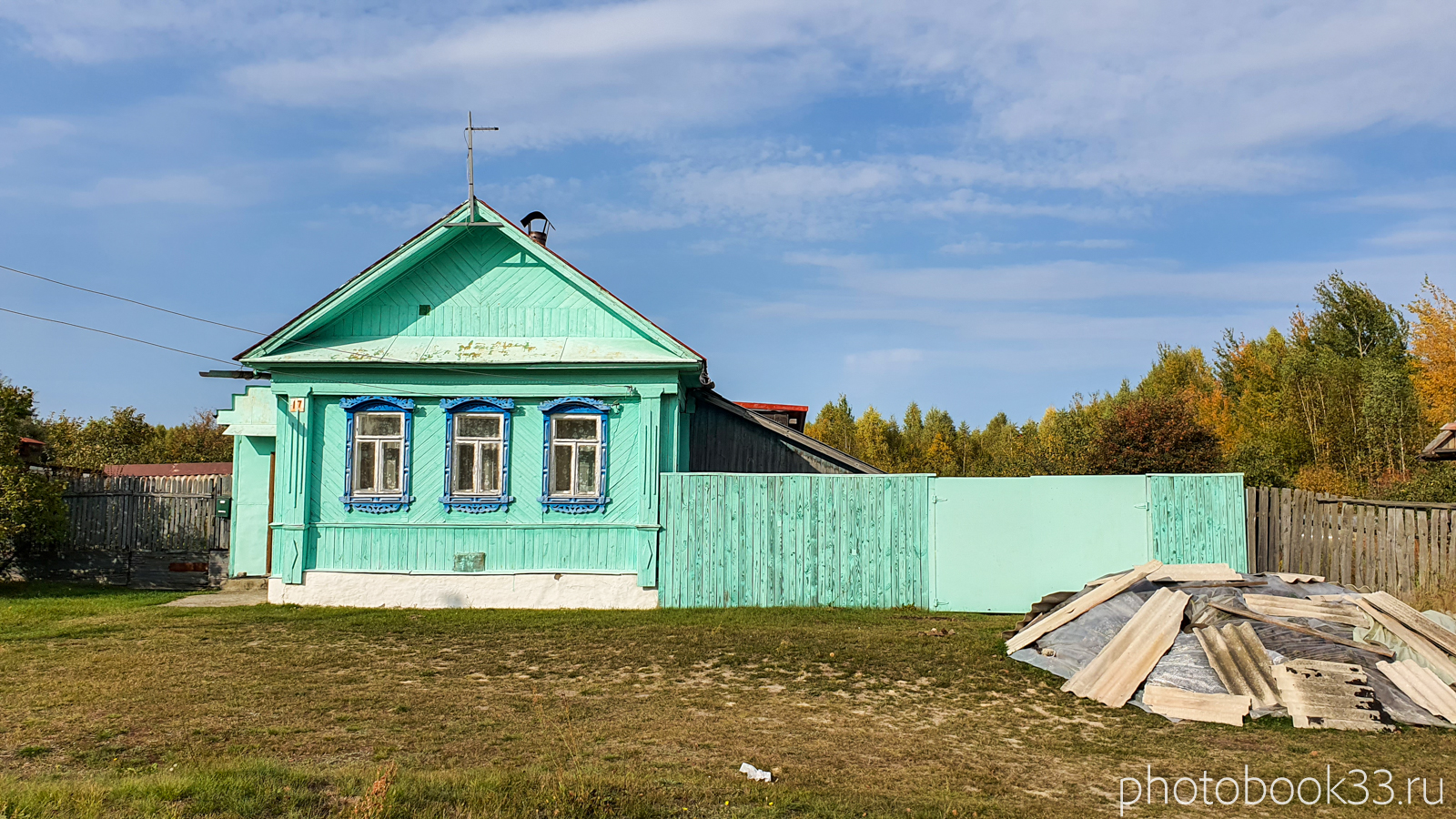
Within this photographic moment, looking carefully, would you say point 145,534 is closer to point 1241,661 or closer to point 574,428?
point 574,428

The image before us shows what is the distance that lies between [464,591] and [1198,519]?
418 inches

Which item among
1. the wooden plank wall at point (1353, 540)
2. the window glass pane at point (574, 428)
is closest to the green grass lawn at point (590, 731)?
the window glass pane at point (574, 428)

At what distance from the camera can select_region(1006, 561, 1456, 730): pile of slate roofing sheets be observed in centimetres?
757

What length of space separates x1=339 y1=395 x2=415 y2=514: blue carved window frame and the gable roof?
0.66 meters

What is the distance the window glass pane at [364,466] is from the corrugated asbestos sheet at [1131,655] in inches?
413

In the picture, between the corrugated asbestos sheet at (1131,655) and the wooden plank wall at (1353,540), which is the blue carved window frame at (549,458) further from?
the wooden plank wall at (1353,540)

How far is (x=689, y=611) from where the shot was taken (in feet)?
44.4

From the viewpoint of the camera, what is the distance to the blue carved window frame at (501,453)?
46.8 ft

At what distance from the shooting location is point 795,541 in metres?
13.8

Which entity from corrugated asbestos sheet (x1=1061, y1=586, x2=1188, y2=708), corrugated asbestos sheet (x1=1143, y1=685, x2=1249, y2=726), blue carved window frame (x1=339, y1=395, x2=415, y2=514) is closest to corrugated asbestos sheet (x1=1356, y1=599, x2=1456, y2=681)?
corrugated asbestos sheet (x1=1061, y1=586, x2=1188, y2=708)

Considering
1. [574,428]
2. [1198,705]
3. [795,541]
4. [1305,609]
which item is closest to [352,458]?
[574,428]

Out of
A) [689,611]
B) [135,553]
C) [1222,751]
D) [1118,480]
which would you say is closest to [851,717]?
[1222,751]

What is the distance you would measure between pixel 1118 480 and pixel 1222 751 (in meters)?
6.74

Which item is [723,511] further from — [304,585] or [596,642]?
[304,585]
